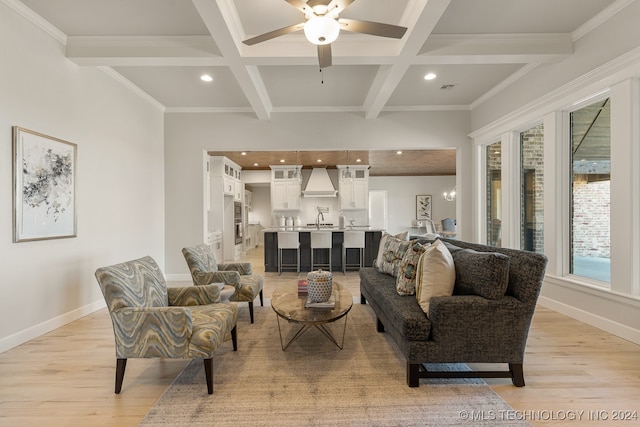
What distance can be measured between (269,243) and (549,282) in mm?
4514

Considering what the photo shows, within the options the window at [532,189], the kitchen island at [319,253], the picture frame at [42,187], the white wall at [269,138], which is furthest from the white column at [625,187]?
the picture frame at [42,187]

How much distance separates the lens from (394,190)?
415 inches

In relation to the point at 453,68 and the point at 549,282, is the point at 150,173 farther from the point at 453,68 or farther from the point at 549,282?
the point at 549,282

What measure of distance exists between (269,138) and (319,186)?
3.52 m

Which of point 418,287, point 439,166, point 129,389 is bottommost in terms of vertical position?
point 129,389

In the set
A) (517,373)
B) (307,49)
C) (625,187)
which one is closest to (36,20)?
(307,49)

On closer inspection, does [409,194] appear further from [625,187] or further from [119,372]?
[119,372]

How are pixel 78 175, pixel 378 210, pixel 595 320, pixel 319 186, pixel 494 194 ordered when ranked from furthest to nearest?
pixel 378 210
pixel 319 186
pixel 494 194
pixel 78 175
pixel 595 320

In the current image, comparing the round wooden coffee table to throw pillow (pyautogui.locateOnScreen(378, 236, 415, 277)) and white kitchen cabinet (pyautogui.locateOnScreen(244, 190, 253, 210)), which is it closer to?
throw pillow (pyautogui.locateOnScreen(378, 236, 415, 277))

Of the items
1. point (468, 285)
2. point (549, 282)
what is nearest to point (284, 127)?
point (468, 285)

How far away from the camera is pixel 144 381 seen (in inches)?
82.8

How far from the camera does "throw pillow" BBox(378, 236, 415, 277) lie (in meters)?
3.13

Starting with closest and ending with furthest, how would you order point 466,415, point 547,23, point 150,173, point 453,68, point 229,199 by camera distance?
point 466,415 → point 547,23 → point 453,68 → point 150,173 → point 229,199

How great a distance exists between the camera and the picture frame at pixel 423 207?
10.5 meters
